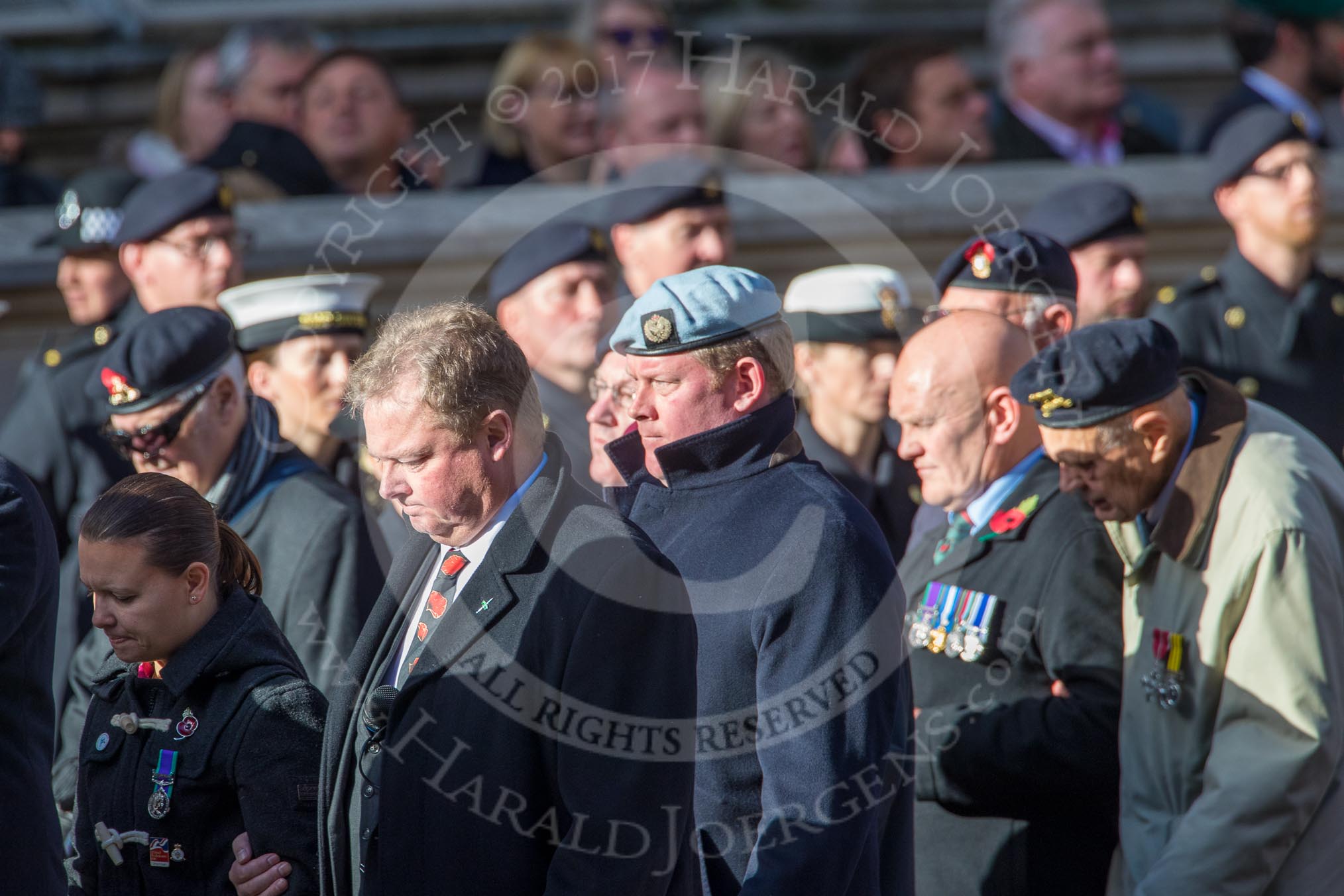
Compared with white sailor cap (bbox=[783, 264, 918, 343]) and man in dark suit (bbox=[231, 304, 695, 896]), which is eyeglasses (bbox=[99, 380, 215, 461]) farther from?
white sailor cap (bbox=[783, 264, 918, 343])

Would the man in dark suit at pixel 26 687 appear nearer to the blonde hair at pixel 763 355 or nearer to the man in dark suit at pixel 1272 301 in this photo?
the blonde hair at pixel 763 355

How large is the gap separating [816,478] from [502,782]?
885mm

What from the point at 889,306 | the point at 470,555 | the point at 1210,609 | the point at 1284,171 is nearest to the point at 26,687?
the point at 470,555

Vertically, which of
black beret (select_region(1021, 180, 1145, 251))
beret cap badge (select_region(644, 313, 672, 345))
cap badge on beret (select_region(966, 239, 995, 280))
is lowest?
beret cap badge (select_region(644, 313, 672, 345))

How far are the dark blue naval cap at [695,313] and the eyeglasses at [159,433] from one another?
1590 millimetres

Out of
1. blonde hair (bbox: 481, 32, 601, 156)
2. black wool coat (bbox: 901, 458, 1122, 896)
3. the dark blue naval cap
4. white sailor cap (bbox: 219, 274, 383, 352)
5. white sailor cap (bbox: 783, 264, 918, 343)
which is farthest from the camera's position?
blonde hair (bbox: 481, 32, 601, 156)

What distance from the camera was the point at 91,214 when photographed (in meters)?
6.18

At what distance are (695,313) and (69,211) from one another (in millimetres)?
3529

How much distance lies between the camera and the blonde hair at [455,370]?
3127 millimetres

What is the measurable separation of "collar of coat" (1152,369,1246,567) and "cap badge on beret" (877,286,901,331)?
5.48 ft

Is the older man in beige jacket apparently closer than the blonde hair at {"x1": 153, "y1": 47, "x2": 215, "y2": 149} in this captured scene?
Yes

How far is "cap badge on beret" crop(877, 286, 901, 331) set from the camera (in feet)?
18.0

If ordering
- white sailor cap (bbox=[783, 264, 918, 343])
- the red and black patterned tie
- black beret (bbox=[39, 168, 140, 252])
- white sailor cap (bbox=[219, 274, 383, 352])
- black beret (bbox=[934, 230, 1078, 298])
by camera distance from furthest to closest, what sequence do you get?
black beret (bbox=[39, 168, 140, 252]), white sailor cap (bbox=[219, 274, 383, 352]), white sailor cap (bbox=[783, 264, 918, 343]), black beret (bbox=[934, 230, 1078, 298]), the red and black patterned tie

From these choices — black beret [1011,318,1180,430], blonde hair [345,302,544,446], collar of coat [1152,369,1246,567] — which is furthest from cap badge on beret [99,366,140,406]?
collar of coat [1152,369,1246,567]
